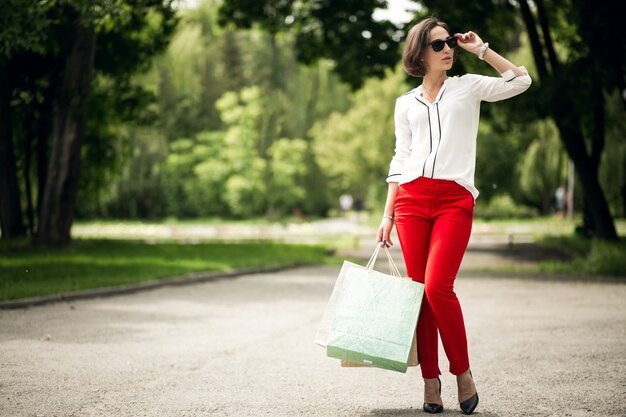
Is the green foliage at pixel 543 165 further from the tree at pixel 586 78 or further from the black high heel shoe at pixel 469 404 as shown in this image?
the black high heel shoe at pixel 469 404

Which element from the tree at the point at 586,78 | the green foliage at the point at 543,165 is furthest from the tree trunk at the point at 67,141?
the green foliage at the point at 543,165

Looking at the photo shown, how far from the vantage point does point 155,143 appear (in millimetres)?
35562

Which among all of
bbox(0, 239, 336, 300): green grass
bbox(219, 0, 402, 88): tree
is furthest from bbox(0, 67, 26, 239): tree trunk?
bbox(219, 0, 402, 88): tree

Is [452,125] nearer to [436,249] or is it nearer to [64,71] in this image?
[436,249]

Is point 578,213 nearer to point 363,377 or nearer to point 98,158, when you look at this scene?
point 98,158

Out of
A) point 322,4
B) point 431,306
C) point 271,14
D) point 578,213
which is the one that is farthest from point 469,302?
point 578,213

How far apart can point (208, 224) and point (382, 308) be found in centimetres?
3803

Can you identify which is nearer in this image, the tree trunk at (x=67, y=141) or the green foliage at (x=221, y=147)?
the tree trunk at (x=67, y=141)

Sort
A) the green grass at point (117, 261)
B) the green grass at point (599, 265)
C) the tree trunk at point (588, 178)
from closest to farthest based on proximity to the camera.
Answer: the green grass at point (117, 261) < the green grass at point (599, 265) < the tree trunk at point (588, 178)

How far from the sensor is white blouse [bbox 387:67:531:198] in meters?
4.65

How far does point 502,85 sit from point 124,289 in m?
8.11

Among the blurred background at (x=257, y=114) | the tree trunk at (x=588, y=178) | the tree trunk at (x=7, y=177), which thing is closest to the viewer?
the blurred background at (x=257, y=114)

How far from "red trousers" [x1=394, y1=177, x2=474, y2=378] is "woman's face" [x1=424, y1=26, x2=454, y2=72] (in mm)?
605

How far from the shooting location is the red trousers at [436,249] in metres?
4.61
